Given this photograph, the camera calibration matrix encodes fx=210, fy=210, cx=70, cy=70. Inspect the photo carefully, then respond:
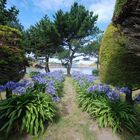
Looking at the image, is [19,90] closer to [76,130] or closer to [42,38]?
[76,130]

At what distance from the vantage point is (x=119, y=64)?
326 inches

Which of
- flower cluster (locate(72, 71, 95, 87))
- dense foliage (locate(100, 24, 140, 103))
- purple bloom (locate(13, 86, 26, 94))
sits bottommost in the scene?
flower cluster (locate(72, 71, 95, 87))

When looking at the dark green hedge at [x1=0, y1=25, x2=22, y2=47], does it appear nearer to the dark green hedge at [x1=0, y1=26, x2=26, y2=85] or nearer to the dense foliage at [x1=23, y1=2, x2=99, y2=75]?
the dark green hedge at [x1=0, y1=26, x2=26, y2=85]

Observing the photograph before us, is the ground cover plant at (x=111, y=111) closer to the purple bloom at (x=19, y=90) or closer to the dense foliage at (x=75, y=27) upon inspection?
the purple bloom at (x=19, y=90)

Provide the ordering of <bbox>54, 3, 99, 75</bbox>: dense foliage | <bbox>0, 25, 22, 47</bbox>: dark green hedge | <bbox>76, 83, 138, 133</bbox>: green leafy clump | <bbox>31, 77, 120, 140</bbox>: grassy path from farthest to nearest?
<bbox>54, 3, 99, 75</bbox>: dense foliage → <bbox>0, 25, 22, 47</bbox>: dark green hedge → <bbox>76, 83, 138, 133</bbox>: green leafy clump → <bbox>31, 77, 120, 140</bbox>: grassy path

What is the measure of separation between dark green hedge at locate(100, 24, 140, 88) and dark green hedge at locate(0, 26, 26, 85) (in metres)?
3.85

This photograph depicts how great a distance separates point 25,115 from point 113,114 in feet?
9.24

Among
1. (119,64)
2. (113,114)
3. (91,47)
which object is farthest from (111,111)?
(91,47)

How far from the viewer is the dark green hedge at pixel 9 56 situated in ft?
27.7

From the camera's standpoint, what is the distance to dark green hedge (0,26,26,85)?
8438 mm

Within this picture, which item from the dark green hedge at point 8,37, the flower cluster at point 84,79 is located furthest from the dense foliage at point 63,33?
the dark green hedge at point 8,37


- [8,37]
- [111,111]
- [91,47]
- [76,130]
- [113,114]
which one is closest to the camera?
[76,130]

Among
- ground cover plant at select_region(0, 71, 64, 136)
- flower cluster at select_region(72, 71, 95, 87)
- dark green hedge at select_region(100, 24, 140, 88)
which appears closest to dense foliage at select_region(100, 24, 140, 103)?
dark green hedge at select_region(100, 24, 140, 88)

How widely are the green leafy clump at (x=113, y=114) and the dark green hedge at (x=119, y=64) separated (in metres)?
1.06
